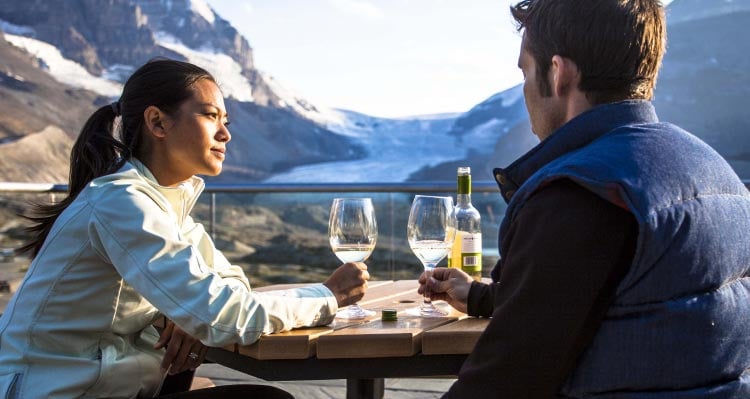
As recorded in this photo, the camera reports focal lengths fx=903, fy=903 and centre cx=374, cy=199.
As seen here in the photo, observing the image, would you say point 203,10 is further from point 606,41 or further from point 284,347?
point 606,41

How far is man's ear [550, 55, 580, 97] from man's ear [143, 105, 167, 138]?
2.34 feet

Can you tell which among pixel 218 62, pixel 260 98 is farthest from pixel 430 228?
pixel 218 62

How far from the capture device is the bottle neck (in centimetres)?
166

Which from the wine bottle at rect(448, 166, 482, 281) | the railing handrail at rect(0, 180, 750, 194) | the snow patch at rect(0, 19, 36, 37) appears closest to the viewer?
the wine bottle at rect(448, 166, 482, 281)

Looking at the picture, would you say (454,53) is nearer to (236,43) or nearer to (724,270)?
(236,43)

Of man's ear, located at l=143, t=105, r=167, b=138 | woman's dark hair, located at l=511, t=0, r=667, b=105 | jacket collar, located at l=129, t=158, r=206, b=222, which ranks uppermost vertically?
woman's dark hair, located at l=511, t=0, r=667, b=105

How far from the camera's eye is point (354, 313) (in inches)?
57.0

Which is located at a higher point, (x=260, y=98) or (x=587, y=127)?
(x=260, y=98)

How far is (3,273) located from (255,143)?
2700 cm

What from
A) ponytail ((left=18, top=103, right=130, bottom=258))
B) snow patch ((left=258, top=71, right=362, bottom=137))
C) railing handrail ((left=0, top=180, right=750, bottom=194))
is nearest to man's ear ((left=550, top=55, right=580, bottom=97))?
ponytail ((left=18, top=103, right=130, bottom=258))

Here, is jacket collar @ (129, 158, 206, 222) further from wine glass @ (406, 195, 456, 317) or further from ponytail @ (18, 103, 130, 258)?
wine glass @ (406, 195, 456, 317)

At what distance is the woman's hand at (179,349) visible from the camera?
127cm

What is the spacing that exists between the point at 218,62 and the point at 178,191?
3338 centimetres

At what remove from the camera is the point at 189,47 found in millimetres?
34312
